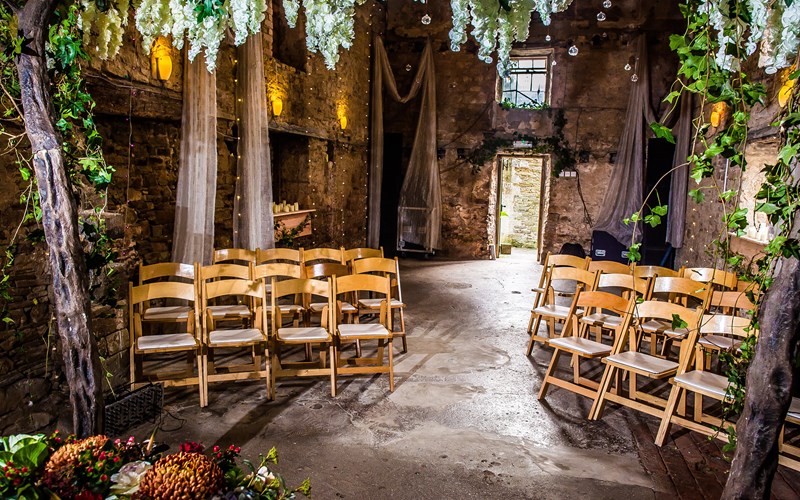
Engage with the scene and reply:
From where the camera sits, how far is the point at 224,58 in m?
6.00

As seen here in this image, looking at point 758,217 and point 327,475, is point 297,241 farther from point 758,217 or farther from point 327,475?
point 758,217

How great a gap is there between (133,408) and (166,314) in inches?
46.4

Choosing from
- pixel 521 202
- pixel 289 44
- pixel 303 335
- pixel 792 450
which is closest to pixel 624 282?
pixel 792 450

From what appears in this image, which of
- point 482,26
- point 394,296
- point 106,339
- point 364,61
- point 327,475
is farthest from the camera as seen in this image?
point 364,61

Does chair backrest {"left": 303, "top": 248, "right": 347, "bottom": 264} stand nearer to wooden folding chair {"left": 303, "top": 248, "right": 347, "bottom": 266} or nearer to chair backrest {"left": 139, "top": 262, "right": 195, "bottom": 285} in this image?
wooden folding chair {"left": 303, "top": 248, "right": 347, "bottom": 266}

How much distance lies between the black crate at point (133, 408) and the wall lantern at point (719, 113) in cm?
752

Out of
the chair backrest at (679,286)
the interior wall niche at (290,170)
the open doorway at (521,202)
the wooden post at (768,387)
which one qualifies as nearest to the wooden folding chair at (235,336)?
the wooden post at (768,387)

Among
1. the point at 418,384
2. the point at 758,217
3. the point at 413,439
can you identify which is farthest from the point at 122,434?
the point at 758,217

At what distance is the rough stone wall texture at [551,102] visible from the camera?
10.4 meters

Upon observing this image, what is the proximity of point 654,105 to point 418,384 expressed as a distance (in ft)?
27.4

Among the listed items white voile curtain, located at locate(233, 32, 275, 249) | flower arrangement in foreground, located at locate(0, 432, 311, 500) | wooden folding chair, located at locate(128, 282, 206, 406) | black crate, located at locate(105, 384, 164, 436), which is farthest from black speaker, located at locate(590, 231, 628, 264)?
flower arrangement in foreground, located at locate(0, 432, 311, 500)

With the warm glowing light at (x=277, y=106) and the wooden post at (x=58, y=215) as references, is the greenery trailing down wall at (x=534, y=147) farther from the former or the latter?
the wooden post at (x=58, y=215)

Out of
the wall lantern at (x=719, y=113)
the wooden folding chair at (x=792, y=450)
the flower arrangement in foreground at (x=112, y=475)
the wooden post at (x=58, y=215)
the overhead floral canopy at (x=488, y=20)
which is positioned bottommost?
the wooden folding chair at (x=792, y=450)

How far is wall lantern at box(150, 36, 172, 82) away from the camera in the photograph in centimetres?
499
